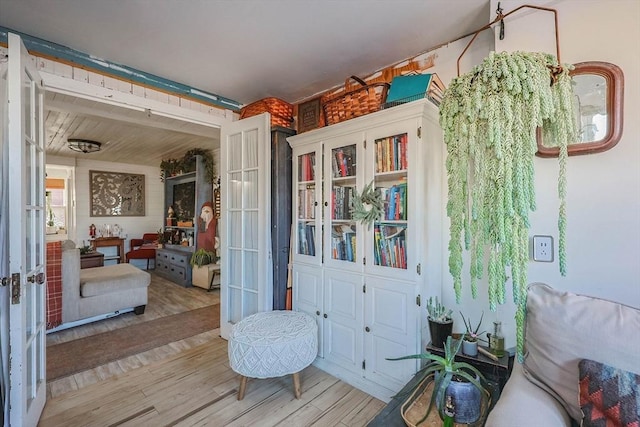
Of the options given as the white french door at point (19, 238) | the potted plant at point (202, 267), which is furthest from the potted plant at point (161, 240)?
the white french door at point (19, 238)

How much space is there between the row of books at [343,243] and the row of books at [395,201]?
321 millimetres

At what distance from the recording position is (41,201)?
1.84 m

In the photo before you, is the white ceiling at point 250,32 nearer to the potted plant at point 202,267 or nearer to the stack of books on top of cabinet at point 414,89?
the stack of books on top of cabinet at point 414,89

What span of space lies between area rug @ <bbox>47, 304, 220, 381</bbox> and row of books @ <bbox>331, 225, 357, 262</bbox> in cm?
186

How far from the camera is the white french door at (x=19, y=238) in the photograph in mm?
1419

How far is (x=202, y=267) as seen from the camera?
4547mm

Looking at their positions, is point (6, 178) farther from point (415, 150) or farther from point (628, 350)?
point (628, 350)

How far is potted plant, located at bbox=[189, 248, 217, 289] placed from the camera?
4465mm

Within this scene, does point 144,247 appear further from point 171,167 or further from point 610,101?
point 610,101

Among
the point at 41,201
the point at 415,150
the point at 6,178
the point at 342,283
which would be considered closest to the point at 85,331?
the point at 41,201

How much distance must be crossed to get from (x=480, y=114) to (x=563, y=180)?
0.42m

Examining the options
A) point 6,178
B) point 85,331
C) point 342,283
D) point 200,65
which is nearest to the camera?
point 6,178

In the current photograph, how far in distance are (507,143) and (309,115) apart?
5.25 feet

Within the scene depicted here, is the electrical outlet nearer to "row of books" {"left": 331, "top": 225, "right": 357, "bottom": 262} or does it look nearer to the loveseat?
the loveseat
